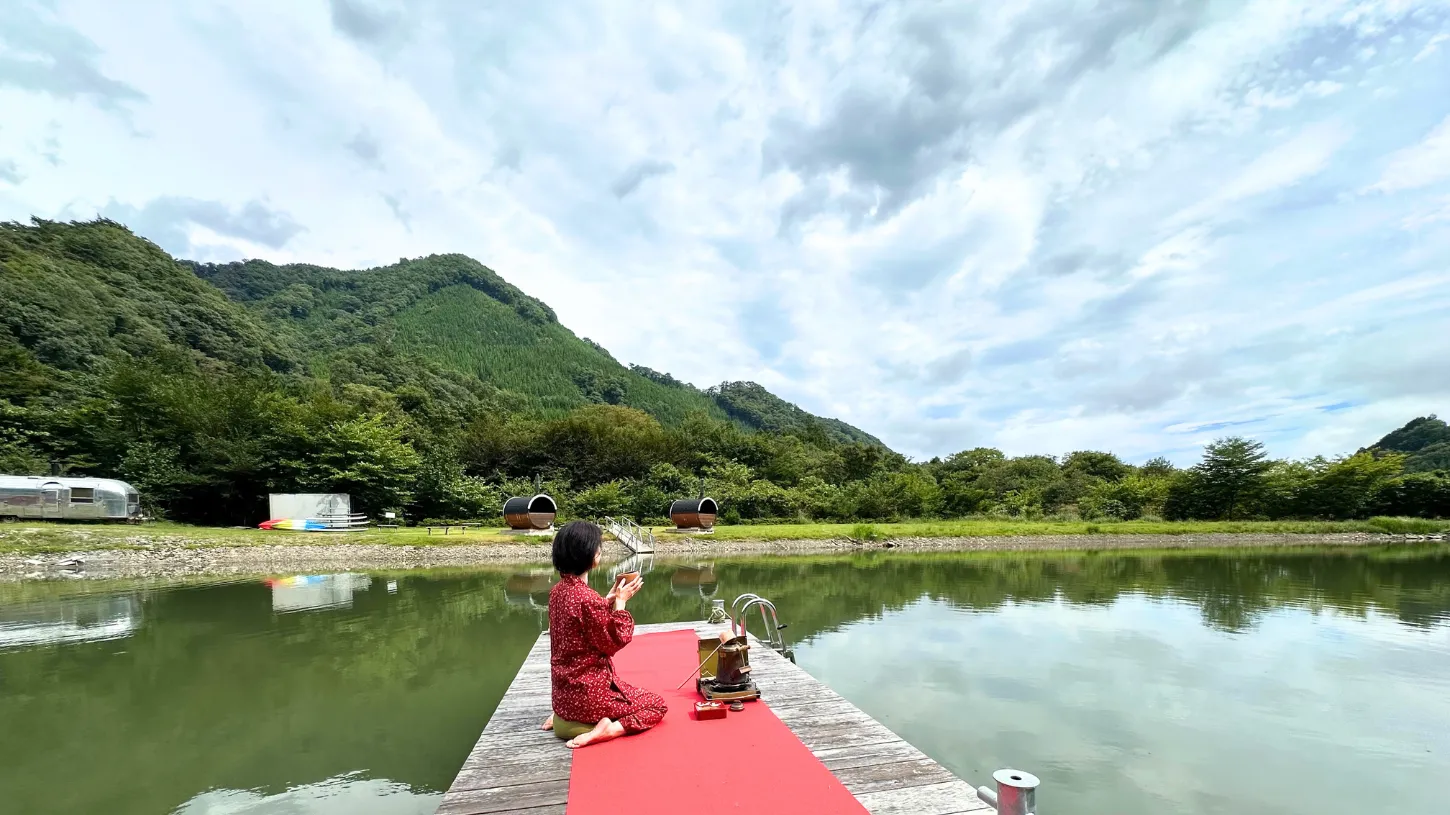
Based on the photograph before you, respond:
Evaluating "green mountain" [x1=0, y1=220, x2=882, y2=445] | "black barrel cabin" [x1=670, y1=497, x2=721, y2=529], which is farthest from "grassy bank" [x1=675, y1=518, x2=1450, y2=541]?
"green mountain" [x1=0, y1=220, x2=882, y2=445]

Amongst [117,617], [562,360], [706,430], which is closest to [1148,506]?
[706,430]

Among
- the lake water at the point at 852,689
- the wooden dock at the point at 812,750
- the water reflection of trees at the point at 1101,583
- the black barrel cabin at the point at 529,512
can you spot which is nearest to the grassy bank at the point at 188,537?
the black barrel cabin at the point at 529,512

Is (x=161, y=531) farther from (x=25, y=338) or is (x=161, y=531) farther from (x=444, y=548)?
(x=25, y=338)

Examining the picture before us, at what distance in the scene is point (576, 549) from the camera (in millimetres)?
3656

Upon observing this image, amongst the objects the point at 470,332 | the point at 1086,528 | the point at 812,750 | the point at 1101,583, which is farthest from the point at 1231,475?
the point at 470,332

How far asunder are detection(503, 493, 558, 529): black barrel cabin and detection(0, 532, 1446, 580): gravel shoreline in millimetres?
2037

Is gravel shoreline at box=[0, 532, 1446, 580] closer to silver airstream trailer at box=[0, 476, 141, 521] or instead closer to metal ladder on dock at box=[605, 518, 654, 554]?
metal ladder on dock at box=[605, 518, 654, 554]

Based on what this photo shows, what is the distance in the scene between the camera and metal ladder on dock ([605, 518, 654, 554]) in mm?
21703

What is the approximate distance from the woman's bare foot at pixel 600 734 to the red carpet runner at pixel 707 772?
43mm

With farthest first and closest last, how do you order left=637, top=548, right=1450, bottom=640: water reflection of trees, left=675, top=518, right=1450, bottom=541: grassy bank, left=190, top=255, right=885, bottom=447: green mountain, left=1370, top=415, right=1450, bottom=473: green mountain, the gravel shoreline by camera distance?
left=190, top=255, right=885, bottom=447: green mountain < left=1370, top=415, right=1450, bottom=473: green mountain < left=675, top=518, right=1450, bottom=541: grassy bank < the gravel shoreline < left=637, top=548, right=1450, bottom=640: water reflection of trees

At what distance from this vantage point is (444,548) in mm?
19953

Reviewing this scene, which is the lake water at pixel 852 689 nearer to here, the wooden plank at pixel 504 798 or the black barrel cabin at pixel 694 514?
the wooden plank at pixel 504 798

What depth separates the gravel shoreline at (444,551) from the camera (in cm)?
1595

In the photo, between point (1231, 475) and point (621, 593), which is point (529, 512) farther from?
point (1231, 475)
